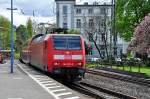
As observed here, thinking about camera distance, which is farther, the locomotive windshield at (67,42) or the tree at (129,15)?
the tree at (129,15)

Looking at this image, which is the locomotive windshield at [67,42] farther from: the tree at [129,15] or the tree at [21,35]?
→ the tree at [21,35]

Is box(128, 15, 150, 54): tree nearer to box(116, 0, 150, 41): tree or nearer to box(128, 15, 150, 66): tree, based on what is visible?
box(128, 15, 150, 66): tree

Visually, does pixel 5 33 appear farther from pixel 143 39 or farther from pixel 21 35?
pixel 143 39

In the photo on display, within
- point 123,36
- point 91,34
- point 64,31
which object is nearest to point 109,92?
point 64,31

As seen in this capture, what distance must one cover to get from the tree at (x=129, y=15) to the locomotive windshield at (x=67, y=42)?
151ft

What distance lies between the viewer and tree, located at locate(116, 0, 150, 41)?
7956 cm

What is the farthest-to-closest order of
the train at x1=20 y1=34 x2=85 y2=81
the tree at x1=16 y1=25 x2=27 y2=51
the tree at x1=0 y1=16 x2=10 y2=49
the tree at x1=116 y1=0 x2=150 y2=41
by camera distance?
the tree at x1=16 y1=25 x2=27 y2=51 < the tree at x1=0 y1=16 x2=10 y2=49 < the tree at x1=116 y1=0 x2=150 y2=41 < the train at x1=20 y1=34 x2=85 y2=81

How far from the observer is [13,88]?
2444 centimetres

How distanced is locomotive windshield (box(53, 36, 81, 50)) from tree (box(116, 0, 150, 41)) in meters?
46.1

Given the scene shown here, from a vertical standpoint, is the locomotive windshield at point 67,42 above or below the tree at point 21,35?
below

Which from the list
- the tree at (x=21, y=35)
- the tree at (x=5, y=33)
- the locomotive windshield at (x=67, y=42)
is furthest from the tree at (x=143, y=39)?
the tree at (x=21, y=35)

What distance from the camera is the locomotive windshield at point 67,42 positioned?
33219 millimetres

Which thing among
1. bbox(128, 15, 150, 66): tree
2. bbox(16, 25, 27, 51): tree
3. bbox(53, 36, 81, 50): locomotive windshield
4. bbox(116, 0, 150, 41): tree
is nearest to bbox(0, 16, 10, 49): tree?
bbox(16, 25, 27, 51): tree

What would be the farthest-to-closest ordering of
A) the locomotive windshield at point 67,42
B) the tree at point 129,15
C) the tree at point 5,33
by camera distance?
the tree at point 5,33 → the tree at point 129,15 → the locomotive windshield at point 67,42
